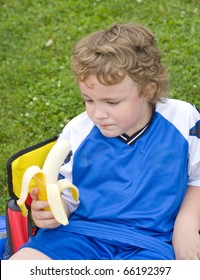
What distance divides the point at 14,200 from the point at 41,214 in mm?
442

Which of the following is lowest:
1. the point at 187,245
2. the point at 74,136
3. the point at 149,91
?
the point at 187,245

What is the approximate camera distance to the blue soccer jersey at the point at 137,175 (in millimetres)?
3113

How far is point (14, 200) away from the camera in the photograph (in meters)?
3.46

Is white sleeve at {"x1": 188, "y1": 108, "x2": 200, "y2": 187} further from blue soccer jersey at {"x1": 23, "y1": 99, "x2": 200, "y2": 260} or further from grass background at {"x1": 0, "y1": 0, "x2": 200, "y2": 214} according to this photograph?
grass background at {"x1": 0, "y1": 0, "x2": 200, "y2": 214}

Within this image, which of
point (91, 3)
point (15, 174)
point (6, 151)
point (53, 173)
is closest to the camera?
point (53, 173)

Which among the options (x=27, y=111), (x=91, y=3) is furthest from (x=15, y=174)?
(x=91, y=3)

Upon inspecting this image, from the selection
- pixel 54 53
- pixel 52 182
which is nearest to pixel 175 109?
pixel 52 182

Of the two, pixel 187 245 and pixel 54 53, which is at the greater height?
pixel 187 245

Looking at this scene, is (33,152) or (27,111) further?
(27,111)

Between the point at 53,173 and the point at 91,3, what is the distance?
11.6ft

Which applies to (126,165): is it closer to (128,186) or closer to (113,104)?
(128,186)

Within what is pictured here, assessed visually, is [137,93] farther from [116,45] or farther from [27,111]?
[27,111]

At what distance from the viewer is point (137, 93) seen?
3.03 metres

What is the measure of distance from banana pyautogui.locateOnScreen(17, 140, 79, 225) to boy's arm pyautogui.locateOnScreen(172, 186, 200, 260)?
1.81 ft
